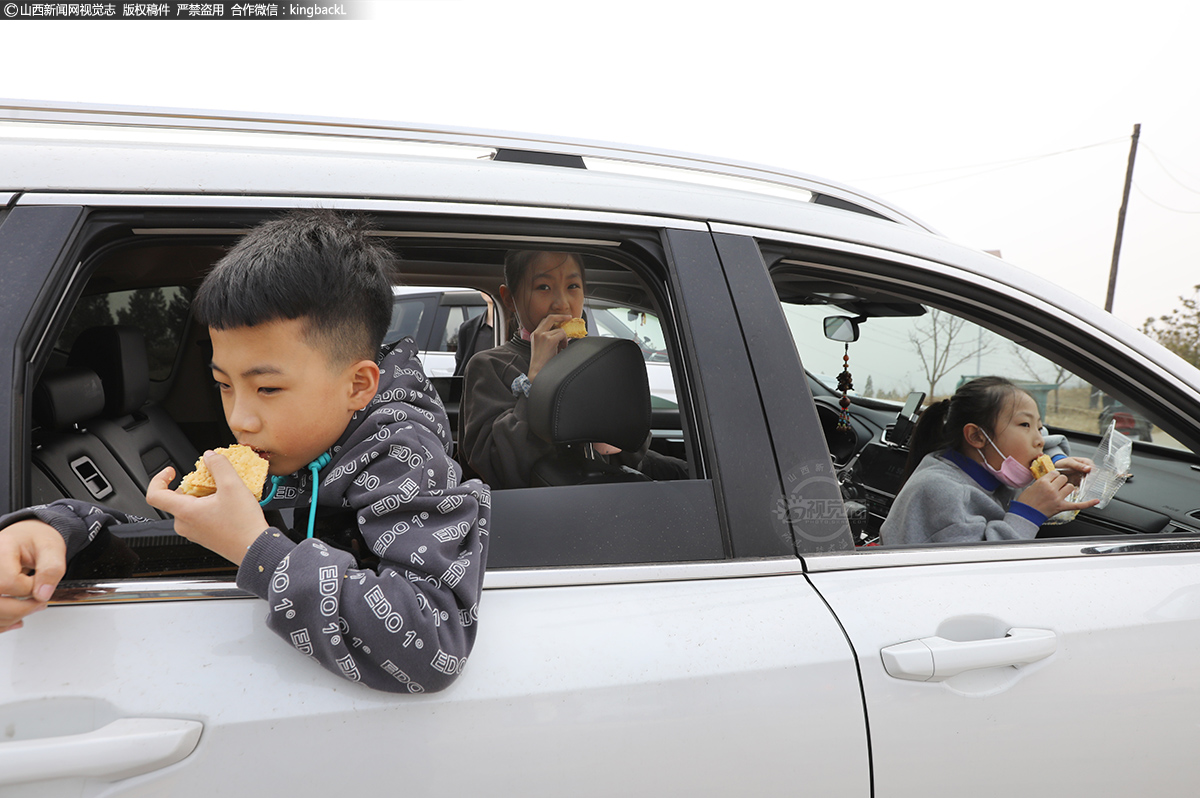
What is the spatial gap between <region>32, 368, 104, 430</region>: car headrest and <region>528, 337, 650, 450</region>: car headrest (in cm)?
109

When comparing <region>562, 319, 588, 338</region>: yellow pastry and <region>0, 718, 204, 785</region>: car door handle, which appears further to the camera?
Result: <region>562, 319, 588, 338</region>: yellow pastry

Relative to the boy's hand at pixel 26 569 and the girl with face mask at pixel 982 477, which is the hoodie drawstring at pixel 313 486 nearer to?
the boy's hand at pixel 26 569

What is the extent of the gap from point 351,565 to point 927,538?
1.43 metres

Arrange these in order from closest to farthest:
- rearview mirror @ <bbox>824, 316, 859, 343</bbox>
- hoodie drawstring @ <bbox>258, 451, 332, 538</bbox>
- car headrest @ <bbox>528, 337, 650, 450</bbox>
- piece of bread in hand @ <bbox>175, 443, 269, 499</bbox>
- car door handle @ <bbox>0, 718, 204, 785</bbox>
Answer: car door handle @ <bbox>0, 718, 204, 785</bbox> < piece of bread in hand @ <bbox>175, 443, 269, 499</bbox> < hoodie drawstring @ <bbox>258, 451, 332, 538</bbox> < car headrest @ <bbox>528, 337, 650, 450</bbox> < rearview mirror @ <bbox>824, 316, 859, 343</bbox>

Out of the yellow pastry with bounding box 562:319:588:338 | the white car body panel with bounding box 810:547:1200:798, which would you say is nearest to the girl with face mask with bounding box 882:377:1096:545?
the white car body panel with bounding box 810:547:1200:798

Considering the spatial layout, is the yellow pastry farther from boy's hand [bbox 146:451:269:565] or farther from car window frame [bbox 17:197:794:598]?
boy's hand [bbox 146:451:269:565]

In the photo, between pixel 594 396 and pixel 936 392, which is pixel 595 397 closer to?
pixel 594 396

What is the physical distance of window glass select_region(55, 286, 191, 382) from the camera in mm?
2059

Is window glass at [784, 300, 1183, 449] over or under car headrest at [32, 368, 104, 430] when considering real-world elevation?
over

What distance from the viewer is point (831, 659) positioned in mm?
1093

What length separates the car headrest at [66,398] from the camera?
1588mm

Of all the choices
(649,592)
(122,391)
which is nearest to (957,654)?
(649,592)

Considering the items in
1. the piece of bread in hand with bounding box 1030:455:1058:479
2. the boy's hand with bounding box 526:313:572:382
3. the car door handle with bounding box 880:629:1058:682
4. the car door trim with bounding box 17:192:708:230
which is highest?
the car door trim with bounding box 17:192:708:230

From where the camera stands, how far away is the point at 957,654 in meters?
1.13
